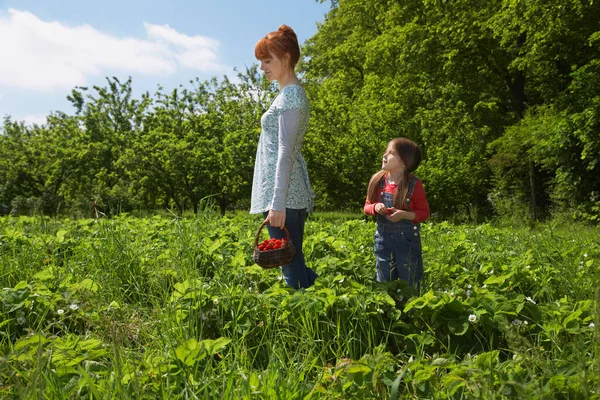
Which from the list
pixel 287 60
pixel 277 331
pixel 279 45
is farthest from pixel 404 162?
pixel 277 331

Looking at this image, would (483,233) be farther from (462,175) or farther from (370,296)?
(462,175)

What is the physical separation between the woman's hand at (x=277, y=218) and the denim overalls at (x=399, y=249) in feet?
3.11

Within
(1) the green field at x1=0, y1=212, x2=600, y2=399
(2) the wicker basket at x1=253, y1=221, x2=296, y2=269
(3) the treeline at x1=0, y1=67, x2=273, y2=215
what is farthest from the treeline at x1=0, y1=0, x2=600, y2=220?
(2) the wicker basket at x1=253, y1=221, x2=296, y2=269

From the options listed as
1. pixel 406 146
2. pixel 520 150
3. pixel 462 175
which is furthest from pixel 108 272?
pixel 520 150

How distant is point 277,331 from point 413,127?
14523mm

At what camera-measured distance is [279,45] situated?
3.51 metres

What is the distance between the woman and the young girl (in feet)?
2.07

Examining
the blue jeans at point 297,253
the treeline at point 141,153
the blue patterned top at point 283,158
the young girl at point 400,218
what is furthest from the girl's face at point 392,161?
the treeline at point 141,153

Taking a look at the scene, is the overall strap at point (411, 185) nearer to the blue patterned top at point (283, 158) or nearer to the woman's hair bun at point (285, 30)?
the blue patterned top at point (283, 158)

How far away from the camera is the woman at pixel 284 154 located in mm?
3387

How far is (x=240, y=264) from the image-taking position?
12.9ft

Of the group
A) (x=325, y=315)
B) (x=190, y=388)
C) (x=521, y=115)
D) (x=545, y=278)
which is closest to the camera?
(x=190, y=388)

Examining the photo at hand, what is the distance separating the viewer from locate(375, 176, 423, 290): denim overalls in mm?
3842

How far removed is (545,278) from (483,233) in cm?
349
